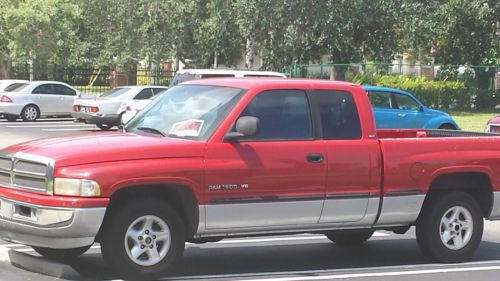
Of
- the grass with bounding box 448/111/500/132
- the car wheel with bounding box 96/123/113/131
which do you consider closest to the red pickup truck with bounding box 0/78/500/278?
the grass with bounding box 448/111/500/132

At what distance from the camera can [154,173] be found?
6.29 m

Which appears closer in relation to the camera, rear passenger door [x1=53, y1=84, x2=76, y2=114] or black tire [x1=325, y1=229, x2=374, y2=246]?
black tire [x1=325, y1=229, x2=374, y2=246]

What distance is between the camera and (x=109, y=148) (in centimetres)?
630

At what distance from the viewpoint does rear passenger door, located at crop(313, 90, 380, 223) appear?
7.09m

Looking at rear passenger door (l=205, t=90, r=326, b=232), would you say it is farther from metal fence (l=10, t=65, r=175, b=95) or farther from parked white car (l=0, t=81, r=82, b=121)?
metal fence (l=10, t=65, r=175, b=95)

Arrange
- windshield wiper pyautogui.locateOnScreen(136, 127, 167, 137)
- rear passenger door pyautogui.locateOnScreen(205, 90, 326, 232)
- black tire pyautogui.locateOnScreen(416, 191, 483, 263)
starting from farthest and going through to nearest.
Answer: black tire pyautogui.locateOnScreen(416, 191, 483, 263) < windshield wiper pyautogui.locateOnScreen(136, 127, 167, 137) < rear passenger door pyautogui.locateOnScreen(205, 90, 326, 232)

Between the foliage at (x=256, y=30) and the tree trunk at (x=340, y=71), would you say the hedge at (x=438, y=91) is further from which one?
the foliage at (x=256, y=30)

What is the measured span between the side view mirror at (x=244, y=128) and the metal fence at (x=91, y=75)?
3372 centimetres

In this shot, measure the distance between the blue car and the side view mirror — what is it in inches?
463

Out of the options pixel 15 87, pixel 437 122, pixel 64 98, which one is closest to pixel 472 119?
pixel 437 122

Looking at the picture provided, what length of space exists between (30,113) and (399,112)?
1469 centimetres

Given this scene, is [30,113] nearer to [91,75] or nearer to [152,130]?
[91,75]

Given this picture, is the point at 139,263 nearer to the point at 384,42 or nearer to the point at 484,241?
the point at 484,241

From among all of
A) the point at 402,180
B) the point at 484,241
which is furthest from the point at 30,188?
the point at 484,241
